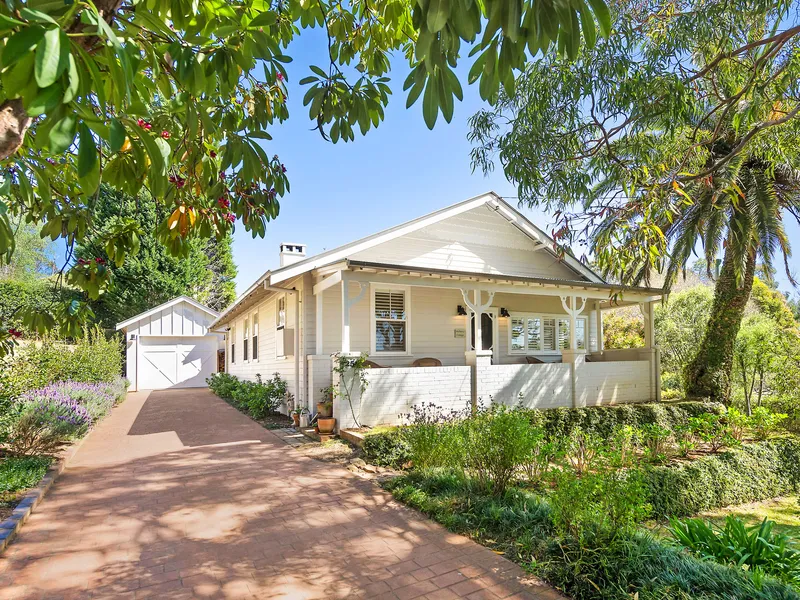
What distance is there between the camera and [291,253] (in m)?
12.6

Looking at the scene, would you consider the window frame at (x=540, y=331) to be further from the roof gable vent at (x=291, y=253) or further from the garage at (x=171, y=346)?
the garage at (x=171, y=346)

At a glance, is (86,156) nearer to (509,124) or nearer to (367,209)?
(509,124)

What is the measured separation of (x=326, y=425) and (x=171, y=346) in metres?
17.5

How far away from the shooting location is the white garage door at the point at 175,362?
23094 millimetres

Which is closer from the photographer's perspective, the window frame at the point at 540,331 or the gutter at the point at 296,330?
the gutter at the point at 296,330

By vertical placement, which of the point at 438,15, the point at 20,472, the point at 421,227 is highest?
the point at 421,227

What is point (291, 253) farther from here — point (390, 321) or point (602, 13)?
point (602, 13)

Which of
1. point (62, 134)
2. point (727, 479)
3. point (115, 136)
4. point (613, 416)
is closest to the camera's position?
point (62, 134)

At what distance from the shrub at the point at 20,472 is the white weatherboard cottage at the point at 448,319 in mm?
4662

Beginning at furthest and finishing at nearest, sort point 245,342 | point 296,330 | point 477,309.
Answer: point 245,342 → point 296,330 → point 477,309

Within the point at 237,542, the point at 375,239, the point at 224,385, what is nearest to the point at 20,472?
the point at 237,542

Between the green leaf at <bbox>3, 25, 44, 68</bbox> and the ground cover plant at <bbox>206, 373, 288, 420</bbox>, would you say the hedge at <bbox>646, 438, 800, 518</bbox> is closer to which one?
the green leaf at <bbox>3, 25, 44, 68</bbox>

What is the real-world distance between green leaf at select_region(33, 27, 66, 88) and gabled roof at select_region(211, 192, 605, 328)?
880 centimetres

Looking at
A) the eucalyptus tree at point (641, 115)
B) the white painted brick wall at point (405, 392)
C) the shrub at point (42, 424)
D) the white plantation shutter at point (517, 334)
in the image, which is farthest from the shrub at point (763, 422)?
the shrub at point (42, 424)
